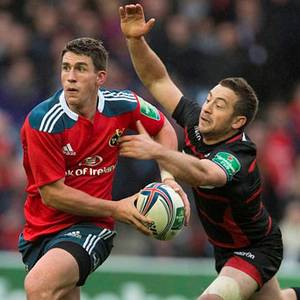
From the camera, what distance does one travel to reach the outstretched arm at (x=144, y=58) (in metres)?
8.91

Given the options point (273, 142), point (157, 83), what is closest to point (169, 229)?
point (157, 83)

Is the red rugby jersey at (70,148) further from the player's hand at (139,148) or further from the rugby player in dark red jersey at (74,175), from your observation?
the player's hand at (139,148)

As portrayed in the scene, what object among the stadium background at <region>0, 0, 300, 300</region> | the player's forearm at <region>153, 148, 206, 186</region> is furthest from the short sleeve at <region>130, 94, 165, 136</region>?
the stadium background at <region>0, 0, 300, 300</region>

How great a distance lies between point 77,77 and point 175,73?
5538 millimetres

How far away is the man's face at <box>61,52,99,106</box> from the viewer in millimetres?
8055

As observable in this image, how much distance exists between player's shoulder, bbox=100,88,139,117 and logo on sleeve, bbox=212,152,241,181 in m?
0.78

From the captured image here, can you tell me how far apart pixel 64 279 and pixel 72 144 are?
0.99m

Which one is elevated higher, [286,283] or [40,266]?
[40,266]

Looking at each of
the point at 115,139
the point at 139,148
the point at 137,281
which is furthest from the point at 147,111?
the point at 137,281

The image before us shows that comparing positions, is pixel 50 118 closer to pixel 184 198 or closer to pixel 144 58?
pixel 184 198

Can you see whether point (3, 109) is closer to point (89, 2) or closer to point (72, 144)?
point (89, 2)

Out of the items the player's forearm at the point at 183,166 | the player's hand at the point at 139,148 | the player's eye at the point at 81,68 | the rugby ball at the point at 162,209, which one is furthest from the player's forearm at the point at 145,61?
the player's hand at the point at 139,148

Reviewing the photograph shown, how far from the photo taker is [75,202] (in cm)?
796

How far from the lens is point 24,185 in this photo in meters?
13.0
